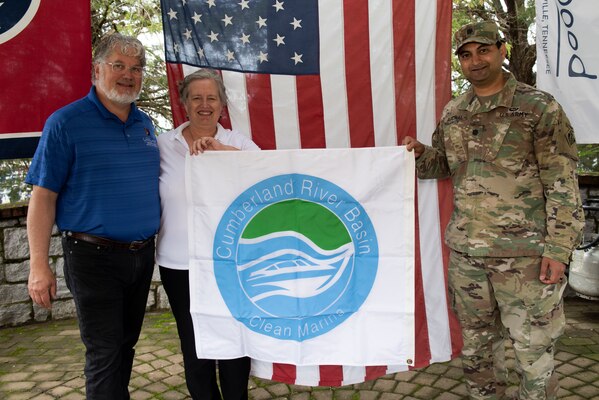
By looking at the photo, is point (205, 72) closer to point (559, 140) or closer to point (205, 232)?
point (205, 232)

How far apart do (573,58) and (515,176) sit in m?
1.10

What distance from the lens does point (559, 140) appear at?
7.25ft

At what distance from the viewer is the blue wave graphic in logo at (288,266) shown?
2570 mm

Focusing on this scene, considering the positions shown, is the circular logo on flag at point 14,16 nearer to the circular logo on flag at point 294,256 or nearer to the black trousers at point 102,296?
the black trousers at point 102,296

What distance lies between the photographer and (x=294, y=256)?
2582 millimetres

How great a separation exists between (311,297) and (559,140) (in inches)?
54.8

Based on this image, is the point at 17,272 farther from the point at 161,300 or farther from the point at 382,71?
the point at 382,71

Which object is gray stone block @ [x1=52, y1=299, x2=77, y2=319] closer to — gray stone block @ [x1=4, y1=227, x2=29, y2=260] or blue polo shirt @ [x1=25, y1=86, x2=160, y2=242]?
gray stone block @ [x1=4, y1=227, x2=29, y2=260]

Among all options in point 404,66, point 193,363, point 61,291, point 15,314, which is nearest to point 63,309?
point 61,291

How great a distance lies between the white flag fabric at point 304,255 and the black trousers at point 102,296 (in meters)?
0.32

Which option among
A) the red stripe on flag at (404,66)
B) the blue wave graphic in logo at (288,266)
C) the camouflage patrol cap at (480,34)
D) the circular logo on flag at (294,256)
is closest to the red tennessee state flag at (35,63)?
the circular logo on flag at (294,256)

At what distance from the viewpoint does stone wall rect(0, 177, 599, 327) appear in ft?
15.1

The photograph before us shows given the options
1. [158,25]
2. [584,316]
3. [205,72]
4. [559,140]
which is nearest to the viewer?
[559,140]

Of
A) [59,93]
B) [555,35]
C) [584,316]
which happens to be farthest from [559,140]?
[584,316]
